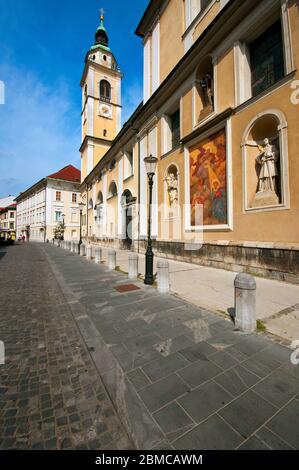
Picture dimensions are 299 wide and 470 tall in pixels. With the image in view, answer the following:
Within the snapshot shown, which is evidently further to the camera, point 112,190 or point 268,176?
point 112,190

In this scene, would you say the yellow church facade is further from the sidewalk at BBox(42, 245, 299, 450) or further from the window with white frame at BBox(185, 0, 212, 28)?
the sidewalk at BBox(42, 245, 299, 450)

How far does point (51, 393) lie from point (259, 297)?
479 centimetres

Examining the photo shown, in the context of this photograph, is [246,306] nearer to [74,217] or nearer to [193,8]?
[193,8]

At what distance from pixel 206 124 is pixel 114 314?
9.60 metres

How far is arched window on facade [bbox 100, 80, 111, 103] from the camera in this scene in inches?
1475

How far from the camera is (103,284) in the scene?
698 centimetres

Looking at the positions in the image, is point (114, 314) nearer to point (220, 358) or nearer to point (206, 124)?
point (220, 358)

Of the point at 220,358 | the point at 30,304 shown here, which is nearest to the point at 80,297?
the point at 30,304

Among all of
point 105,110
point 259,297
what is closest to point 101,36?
point 105,110

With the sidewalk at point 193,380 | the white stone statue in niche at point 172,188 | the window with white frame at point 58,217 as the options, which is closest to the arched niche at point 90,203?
the window with white frame at point 58,217

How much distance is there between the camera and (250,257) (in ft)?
24.9

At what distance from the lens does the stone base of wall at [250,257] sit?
6.39m

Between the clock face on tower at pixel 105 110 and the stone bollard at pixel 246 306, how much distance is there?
4187cm

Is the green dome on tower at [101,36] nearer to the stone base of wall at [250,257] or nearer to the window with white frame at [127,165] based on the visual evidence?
the window with white frame at [127,165]
